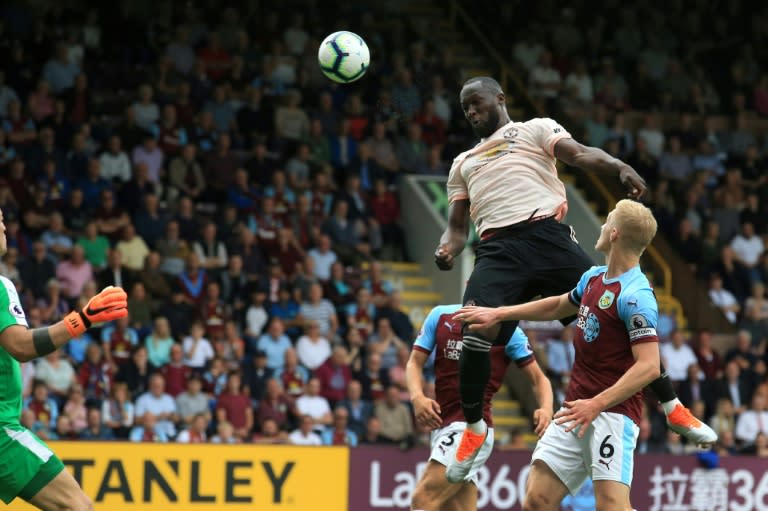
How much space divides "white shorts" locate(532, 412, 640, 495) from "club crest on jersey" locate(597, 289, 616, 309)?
1.88 ft

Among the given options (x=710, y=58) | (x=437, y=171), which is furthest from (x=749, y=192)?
(x=437, y=171)

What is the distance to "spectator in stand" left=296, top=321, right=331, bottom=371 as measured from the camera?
52.5 feet

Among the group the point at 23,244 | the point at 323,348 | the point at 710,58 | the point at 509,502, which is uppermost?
the point at 710,58

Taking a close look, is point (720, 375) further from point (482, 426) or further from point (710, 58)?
point (482, 426)

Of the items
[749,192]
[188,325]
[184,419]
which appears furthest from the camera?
[749,192]

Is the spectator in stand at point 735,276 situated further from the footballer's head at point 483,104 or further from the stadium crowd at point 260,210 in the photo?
the footballer's head at point 483,104

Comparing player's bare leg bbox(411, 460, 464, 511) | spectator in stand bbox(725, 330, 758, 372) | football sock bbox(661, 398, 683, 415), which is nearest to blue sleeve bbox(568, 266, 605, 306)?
football sock bbox(661, 398, 683, 415)

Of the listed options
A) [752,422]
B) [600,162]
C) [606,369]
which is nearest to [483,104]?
[600,162]

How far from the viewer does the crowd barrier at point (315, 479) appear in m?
12.3

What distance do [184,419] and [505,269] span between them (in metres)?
7.17

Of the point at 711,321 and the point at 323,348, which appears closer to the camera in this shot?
the point at 323,348

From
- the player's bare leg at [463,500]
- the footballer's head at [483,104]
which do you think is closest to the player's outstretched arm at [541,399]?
the player's bare leg at [463,500]

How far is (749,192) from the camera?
69.1ft

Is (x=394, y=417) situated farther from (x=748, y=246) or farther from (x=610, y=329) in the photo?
(x=610, y=329)
